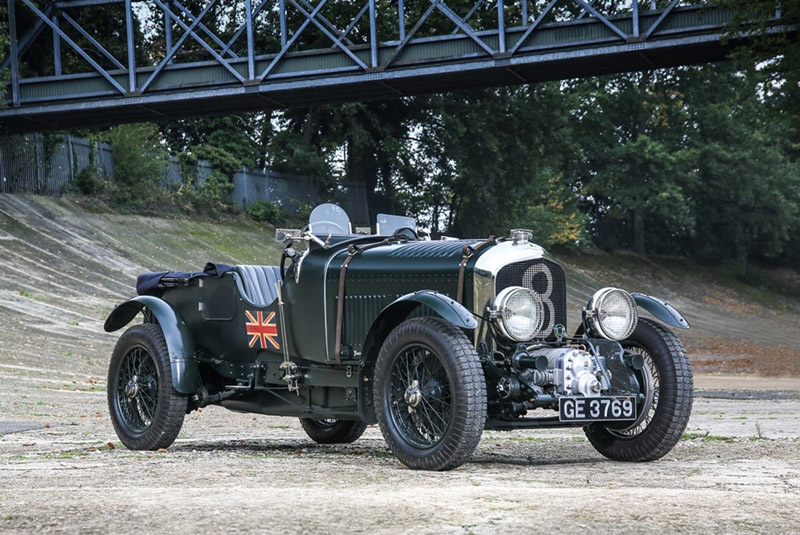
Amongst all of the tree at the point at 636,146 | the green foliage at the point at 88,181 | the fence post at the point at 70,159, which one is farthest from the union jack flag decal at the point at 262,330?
the tree at the point at 636,146

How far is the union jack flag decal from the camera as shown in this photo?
959cm

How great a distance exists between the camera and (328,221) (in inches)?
382

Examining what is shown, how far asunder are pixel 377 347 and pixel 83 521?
350cm

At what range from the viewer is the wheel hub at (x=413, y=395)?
7934 mm

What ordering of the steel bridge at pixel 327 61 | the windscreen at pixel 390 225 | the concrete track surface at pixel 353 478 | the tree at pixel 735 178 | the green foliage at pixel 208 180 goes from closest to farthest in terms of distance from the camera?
the concrete track surface at pixel 353 478 → the windscreen at pixel 390 225 → the steel bridge at pixel 327 61 → the green foliage at pixel 208 180 → the tree at pixel 735 178

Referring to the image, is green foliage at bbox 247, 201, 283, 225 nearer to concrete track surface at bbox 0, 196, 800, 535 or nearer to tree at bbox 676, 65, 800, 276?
concrete track surface at bbox 0, 196, 800, 535

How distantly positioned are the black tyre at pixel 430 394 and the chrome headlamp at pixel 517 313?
0.44 metres

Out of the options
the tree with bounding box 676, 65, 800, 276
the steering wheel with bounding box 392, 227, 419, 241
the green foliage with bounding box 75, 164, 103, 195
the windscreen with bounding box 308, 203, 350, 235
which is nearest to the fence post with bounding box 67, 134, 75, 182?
the green foliage with bounding box 75, 164, 103, 195

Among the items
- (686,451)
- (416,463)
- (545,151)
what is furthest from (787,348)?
(416,463)

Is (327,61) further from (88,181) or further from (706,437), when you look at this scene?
(706,437)

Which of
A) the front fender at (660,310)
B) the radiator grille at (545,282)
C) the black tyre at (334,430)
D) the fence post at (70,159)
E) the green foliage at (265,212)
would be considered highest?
the fence post at (70,159)

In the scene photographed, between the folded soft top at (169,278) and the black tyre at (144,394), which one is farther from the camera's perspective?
the folded soft top at (169,278)

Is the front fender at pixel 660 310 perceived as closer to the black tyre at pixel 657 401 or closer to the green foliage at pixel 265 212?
the black tyre at pixel 657 401

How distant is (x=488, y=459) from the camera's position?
8.80 meters
